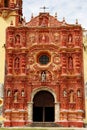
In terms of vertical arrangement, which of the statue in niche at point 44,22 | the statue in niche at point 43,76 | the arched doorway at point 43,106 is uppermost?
the statue in niche at point 44,22

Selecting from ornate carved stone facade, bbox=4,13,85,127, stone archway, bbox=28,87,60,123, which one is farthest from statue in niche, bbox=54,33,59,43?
stone archway, bbox=28,87,60,123

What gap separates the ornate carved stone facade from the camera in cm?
3641

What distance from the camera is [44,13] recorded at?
39312 millimetres

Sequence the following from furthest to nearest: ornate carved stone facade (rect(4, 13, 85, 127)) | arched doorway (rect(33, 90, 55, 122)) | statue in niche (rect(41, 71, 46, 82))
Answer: statue in niche (rect(41, 71, 46, 82))
arched doorway (rect(33, 90, 55, 122))
ornate carved stone facade (rect(4, 13, 85, 127))

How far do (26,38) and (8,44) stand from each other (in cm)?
205

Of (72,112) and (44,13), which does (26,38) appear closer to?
(44,13)

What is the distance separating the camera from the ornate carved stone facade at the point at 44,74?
119 feet

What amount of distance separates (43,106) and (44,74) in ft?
11.0

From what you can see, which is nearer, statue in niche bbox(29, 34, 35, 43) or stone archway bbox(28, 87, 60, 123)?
stone archway bbox(28, 87, 60, 123)

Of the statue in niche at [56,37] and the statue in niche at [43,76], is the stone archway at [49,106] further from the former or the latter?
the statue in niche at [56,37]

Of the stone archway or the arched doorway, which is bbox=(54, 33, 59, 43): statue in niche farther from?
the arched doorway

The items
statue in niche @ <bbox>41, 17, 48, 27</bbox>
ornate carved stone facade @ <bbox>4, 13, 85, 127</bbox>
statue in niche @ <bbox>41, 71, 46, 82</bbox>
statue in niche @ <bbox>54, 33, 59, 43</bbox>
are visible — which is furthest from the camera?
statue in niche @ <bbox>41, 17, 48, 27</bbox>

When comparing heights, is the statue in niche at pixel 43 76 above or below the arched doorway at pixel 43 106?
above

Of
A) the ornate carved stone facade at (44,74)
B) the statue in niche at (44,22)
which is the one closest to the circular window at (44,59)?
the ornate carved stone facade at (44,74)
